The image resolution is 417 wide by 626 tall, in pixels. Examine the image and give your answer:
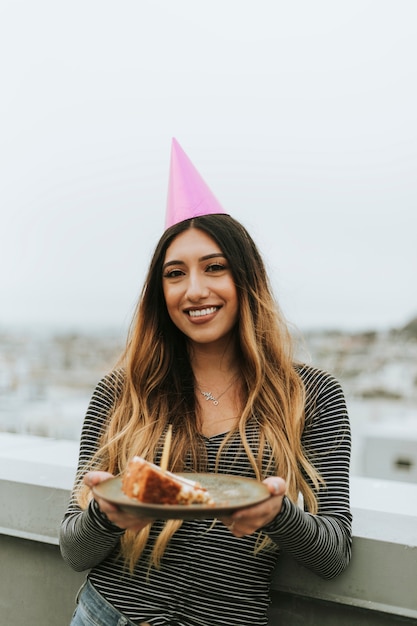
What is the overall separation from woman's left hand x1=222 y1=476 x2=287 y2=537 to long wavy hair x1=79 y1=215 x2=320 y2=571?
0.26 meters

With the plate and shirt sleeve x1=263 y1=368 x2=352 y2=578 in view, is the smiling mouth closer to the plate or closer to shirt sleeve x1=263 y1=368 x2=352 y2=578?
shirt sleeve x1=263 y1=368 x2=352 y2=578

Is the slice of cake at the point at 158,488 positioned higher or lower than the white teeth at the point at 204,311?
lower

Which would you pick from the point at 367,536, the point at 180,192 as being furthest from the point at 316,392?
the point at 180,192

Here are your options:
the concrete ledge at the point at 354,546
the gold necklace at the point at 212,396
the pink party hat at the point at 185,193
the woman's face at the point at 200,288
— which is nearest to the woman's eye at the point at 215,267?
the woman's face at the point at 200,288

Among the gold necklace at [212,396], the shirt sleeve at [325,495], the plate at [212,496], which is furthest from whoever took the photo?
the gold necklace at [212,396]

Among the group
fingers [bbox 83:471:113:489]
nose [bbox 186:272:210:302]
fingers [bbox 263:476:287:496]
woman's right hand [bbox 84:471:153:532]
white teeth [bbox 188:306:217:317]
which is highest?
nose [bbox 186:272:210:302]

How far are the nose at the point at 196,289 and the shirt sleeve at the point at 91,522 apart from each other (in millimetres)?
284

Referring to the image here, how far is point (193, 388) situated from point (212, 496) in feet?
1.56

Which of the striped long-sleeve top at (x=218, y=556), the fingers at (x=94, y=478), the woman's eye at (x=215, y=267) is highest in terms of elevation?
the woman's eye at (x=215, y=267)

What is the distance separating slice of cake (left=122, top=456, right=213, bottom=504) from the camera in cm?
88

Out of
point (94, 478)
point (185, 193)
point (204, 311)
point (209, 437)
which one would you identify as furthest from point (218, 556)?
point (185, 193)

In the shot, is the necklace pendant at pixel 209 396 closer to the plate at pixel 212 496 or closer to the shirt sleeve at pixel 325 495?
the shirt sleeve at pixel 325 495

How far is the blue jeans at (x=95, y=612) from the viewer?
3.65ft

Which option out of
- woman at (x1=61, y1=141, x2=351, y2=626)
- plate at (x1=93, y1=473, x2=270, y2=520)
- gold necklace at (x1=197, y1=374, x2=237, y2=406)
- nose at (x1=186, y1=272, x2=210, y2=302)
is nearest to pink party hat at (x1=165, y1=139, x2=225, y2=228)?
woman at (x1=61, y1=141, x2=351, y2=626)
